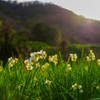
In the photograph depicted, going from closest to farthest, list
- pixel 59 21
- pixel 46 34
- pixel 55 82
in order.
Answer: pixel 55 82 → pixel 46 34 → pixel 59 21

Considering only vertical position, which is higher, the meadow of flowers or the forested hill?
the forested hill

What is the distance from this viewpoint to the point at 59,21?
111ft

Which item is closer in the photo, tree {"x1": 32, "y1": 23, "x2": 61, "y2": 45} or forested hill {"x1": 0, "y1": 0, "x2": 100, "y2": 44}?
tree {"x1": 32, "y1": 23, "x2": 61, "y2": 45}

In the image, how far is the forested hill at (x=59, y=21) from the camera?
27.8 metres

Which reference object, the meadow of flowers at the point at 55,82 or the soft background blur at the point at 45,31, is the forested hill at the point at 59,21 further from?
the meadow of flowers at the point at 55,82

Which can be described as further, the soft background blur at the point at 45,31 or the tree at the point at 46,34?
the tree at the point at 46,34

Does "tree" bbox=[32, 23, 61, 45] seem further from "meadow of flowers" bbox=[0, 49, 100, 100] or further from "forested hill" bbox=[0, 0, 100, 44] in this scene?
"meadow of flowers" bbox=[0, 49, 100, 100]

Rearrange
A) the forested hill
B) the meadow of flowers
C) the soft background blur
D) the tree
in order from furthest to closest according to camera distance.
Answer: the forested hill
the tree
the soft background blur
the meadow of flowers

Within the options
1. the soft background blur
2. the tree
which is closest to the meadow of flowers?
the soft background blur

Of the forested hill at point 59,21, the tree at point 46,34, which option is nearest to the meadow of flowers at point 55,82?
the tree at point 46,34

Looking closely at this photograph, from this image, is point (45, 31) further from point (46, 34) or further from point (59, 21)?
point (59, 21)

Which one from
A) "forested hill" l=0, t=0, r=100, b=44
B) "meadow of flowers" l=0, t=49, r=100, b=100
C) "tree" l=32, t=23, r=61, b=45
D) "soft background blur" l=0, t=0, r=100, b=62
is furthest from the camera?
"forested hill" l=0, t=0, r=100, b=44

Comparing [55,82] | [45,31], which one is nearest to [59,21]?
[45,31]

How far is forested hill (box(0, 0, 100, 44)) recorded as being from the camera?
2783cm
